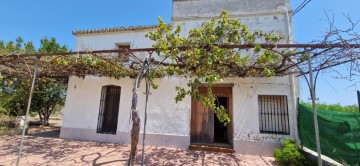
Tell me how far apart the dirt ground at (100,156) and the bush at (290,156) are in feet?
0.92

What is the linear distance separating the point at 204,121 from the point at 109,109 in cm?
416

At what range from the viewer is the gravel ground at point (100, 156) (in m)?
5.17

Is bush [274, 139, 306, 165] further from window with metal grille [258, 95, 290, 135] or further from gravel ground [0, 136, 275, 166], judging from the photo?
window with metal grille [258, 95, 290, 135]

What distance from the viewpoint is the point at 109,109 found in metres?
8.41

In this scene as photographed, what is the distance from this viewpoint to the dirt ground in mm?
5172

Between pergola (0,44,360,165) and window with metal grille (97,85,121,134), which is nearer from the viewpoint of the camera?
pergola (0,44,360,165)

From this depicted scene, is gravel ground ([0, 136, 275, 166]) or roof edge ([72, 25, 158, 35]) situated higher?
roof edge ([72, 25, 158, 35])


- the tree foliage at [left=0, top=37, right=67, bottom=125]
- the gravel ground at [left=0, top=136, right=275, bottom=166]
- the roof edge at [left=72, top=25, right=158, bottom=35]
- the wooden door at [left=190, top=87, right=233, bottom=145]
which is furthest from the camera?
the tree foliage at [left=0, top=37, right=67, bottom=125]

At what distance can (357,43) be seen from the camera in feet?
11.2

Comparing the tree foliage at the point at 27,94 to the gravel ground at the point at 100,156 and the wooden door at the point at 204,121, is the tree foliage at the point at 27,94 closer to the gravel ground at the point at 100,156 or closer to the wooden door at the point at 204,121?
the gravel ground at the point at 100,156

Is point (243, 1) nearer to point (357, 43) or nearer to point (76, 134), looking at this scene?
point (357, 43)

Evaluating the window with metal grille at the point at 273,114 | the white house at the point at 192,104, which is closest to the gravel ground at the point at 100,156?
the white house at the point at 192,104

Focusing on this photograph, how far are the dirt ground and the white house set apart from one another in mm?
619

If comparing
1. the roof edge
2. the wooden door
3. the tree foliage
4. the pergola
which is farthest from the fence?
the tree foliage
